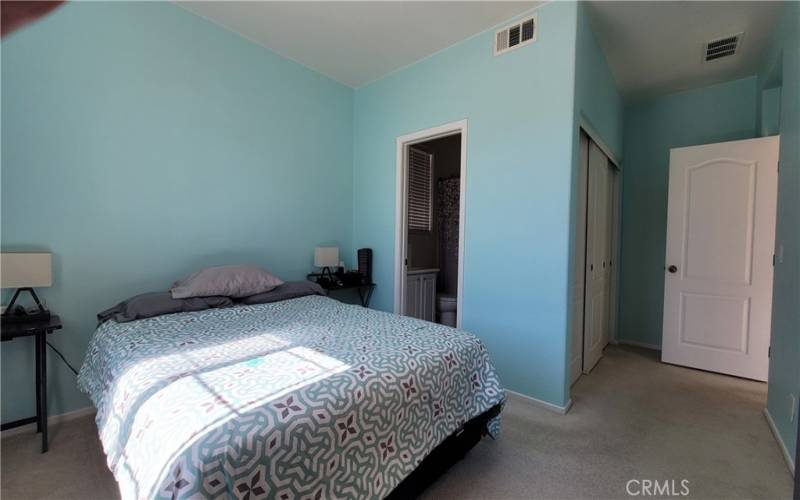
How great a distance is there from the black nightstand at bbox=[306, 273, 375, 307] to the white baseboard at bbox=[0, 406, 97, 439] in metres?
1.82

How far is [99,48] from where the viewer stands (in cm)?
215

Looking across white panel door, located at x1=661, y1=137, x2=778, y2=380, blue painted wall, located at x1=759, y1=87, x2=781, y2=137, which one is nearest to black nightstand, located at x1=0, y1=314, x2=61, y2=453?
white panel door, located at x1=661, y1=137, x2=778, y2=380

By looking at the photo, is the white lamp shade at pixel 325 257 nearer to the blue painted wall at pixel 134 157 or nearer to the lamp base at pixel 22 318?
the blue painted wall at pixel 134 157

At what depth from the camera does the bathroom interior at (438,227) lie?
4156 millimetres

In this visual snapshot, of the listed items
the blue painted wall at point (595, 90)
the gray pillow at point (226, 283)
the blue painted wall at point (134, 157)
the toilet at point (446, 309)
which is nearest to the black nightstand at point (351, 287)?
the blue painted wall at point (134, 157)

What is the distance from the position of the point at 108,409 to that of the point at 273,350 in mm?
641

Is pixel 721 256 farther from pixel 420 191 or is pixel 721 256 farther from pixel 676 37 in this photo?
pixel 420 191

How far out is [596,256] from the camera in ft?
10.3

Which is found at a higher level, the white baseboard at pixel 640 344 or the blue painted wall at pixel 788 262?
the blue painted wall at pixel 788 262

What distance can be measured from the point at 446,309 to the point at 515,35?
2895mm

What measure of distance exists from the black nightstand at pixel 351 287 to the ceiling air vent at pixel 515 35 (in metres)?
2.43

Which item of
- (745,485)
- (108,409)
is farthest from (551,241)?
(108,409)

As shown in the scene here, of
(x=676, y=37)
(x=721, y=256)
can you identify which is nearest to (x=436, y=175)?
(x=676, y=37)

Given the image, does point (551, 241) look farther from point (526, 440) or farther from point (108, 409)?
point (108, 409)
